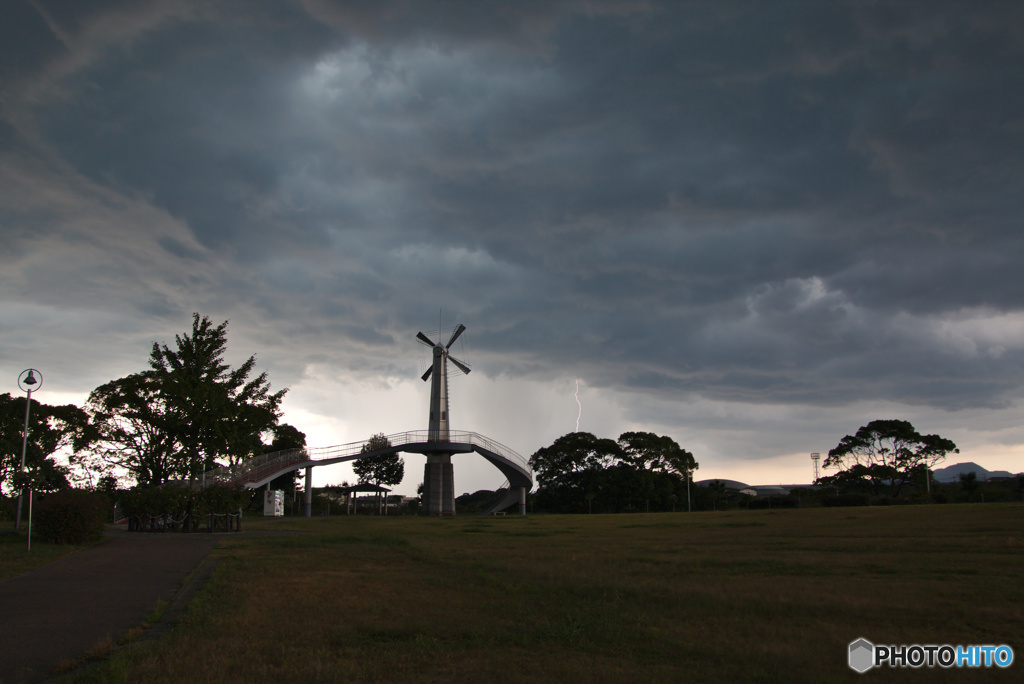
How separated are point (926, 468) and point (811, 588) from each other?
209 feet

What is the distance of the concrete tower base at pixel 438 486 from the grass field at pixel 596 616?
39528 millimetres

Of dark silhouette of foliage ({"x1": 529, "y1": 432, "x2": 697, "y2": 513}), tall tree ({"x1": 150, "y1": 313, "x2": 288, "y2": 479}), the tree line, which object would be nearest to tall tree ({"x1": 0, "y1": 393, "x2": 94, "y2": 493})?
the tree line

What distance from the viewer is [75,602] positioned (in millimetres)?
9062

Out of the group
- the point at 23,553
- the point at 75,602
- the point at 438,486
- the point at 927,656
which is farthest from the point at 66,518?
the point at 438,486

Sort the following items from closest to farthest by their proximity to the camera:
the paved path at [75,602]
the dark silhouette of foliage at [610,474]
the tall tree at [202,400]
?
the paved path at [75,602] < the tall tree at [202,400] < the dark silhouette of foliage at [610,474]

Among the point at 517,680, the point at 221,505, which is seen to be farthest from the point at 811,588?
the point at 221,505

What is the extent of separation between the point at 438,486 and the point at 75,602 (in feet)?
146

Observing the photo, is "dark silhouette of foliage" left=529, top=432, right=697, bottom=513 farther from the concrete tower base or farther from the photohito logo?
the photohito logo

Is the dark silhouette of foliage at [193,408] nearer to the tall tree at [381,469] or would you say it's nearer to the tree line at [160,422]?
the tree line at [160,422]

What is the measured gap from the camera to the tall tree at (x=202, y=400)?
2914cm

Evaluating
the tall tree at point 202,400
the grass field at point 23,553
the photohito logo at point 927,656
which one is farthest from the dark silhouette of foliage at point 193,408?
the photohito logo at point 927,656

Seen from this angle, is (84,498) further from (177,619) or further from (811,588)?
(811,588)

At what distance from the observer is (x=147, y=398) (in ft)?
116

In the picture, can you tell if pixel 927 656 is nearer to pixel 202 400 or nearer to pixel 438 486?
pixel 202 400
